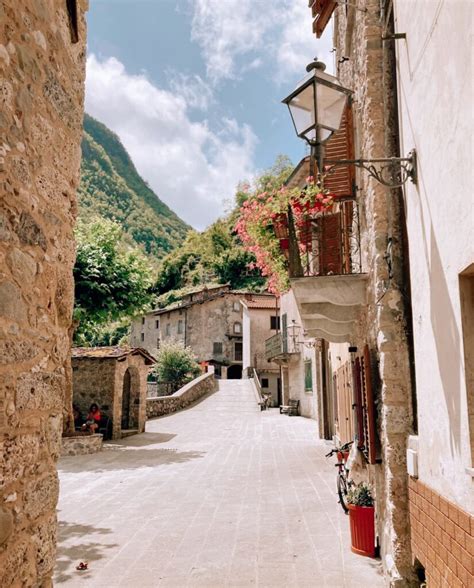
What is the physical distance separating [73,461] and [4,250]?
1064 centimetres

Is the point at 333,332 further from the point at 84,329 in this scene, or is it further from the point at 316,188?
the point at 84,329

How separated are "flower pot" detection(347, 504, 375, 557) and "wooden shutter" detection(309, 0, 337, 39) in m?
7.36

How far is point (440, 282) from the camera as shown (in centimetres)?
313

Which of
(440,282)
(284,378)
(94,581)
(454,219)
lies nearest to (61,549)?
(94,581)

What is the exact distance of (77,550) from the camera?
551cm

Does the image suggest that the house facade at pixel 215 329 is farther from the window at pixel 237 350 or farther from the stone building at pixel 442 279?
the stone building at pixel 442 279

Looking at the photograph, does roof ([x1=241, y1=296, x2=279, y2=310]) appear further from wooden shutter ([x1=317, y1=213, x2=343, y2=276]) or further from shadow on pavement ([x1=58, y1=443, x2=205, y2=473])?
wooden shutter ([x1=317, y1=213, x2=343, y2=276])

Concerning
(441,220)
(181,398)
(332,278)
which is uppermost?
(332,278)

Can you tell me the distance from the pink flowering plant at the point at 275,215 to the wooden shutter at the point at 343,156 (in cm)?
15

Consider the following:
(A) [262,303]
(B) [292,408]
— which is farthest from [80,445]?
(A) [262,303]

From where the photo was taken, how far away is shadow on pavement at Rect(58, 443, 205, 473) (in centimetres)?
1088

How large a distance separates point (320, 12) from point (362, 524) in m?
7.83

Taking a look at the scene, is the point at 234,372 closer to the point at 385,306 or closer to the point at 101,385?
the point at 101,385

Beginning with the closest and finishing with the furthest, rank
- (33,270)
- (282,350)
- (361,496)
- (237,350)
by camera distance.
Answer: (33,270)
(361,496)
(282,350)
(237,350)
